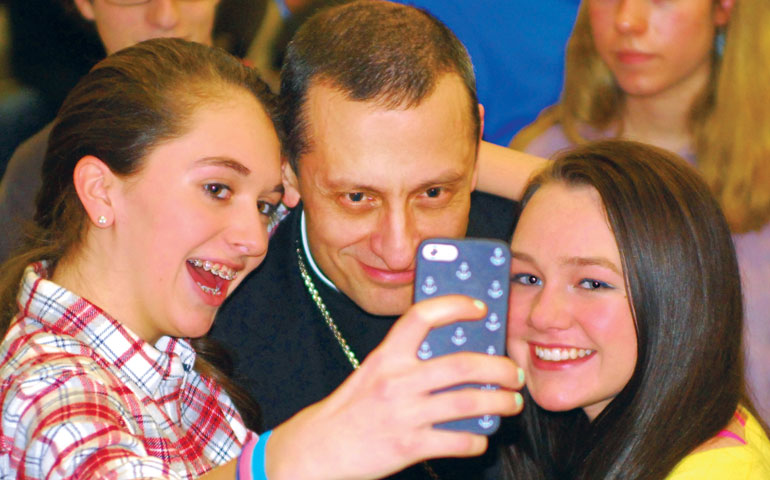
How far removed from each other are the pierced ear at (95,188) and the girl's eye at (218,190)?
14 centimetres

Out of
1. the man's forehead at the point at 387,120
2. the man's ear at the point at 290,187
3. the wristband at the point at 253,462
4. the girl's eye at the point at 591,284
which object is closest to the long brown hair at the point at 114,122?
the man's forehead at the point at 387,120

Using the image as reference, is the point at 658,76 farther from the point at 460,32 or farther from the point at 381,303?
the point at 381,303

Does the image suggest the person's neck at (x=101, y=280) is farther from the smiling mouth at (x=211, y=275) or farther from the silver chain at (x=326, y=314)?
the silver chain at (x=326, y=314)

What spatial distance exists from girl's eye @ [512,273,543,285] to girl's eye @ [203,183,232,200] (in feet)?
1.63

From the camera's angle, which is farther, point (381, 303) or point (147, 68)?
point (381, 303)

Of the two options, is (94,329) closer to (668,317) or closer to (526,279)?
(526,279)

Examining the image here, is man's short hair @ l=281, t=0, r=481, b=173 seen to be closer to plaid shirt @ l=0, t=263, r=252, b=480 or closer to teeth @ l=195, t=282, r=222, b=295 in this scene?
teeth @ l=195, t=282, r=222, b=295

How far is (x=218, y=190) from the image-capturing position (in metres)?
1.33

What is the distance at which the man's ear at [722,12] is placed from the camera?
1.94 m

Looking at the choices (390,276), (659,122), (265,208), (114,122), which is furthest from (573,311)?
(659,122)

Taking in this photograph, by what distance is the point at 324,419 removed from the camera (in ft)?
3.09

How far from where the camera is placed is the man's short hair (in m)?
1.54

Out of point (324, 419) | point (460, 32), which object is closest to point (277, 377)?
point (324, 419)

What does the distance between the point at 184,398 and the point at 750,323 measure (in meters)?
1.38
